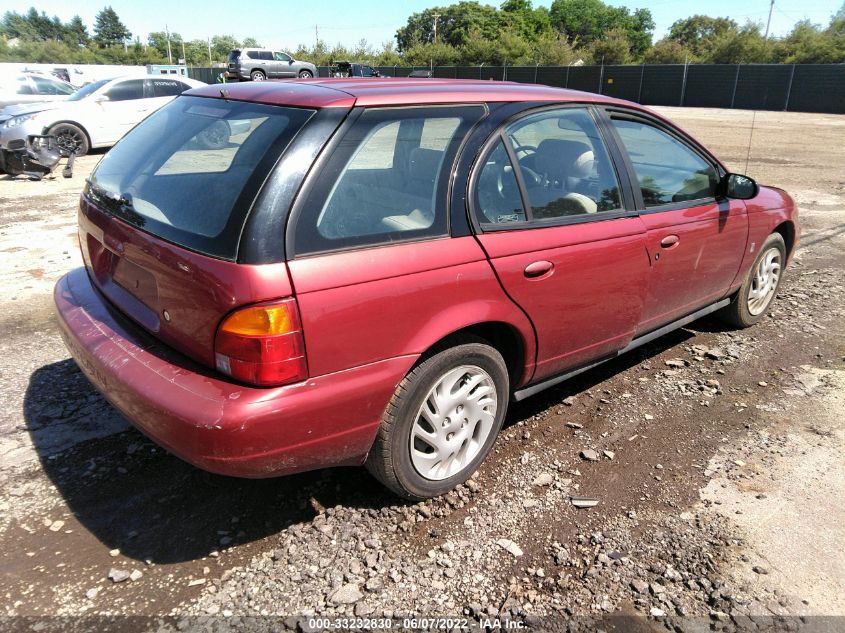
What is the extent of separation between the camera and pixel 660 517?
2791mm

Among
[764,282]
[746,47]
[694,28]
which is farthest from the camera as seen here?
[694,28]

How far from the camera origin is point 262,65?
36312 mm

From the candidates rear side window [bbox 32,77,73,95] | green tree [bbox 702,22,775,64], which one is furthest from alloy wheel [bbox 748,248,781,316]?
green tree [bbox 702,22,775,64]


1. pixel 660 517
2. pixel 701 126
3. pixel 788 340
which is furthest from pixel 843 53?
pixel 660 517

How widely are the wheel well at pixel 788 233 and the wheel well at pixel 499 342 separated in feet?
9.59

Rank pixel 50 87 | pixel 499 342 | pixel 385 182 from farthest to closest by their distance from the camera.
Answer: pixel 50 87 → pixel 499 342 → pixel 385 182

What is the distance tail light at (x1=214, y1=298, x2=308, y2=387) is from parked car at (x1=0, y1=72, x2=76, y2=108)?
55.4 feet

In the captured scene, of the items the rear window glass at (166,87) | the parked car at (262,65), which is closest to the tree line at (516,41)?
the parked car at (262,65)

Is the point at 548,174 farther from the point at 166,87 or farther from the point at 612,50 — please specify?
the point at 612,50

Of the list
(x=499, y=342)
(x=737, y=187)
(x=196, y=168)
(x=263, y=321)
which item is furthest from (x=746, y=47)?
(x=263, y=321)

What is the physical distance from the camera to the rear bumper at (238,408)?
7.14 feet

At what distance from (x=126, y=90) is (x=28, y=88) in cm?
523

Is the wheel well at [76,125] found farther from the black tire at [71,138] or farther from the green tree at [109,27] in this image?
the green tree at [109,27]

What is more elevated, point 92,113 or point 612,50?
point 612,50
